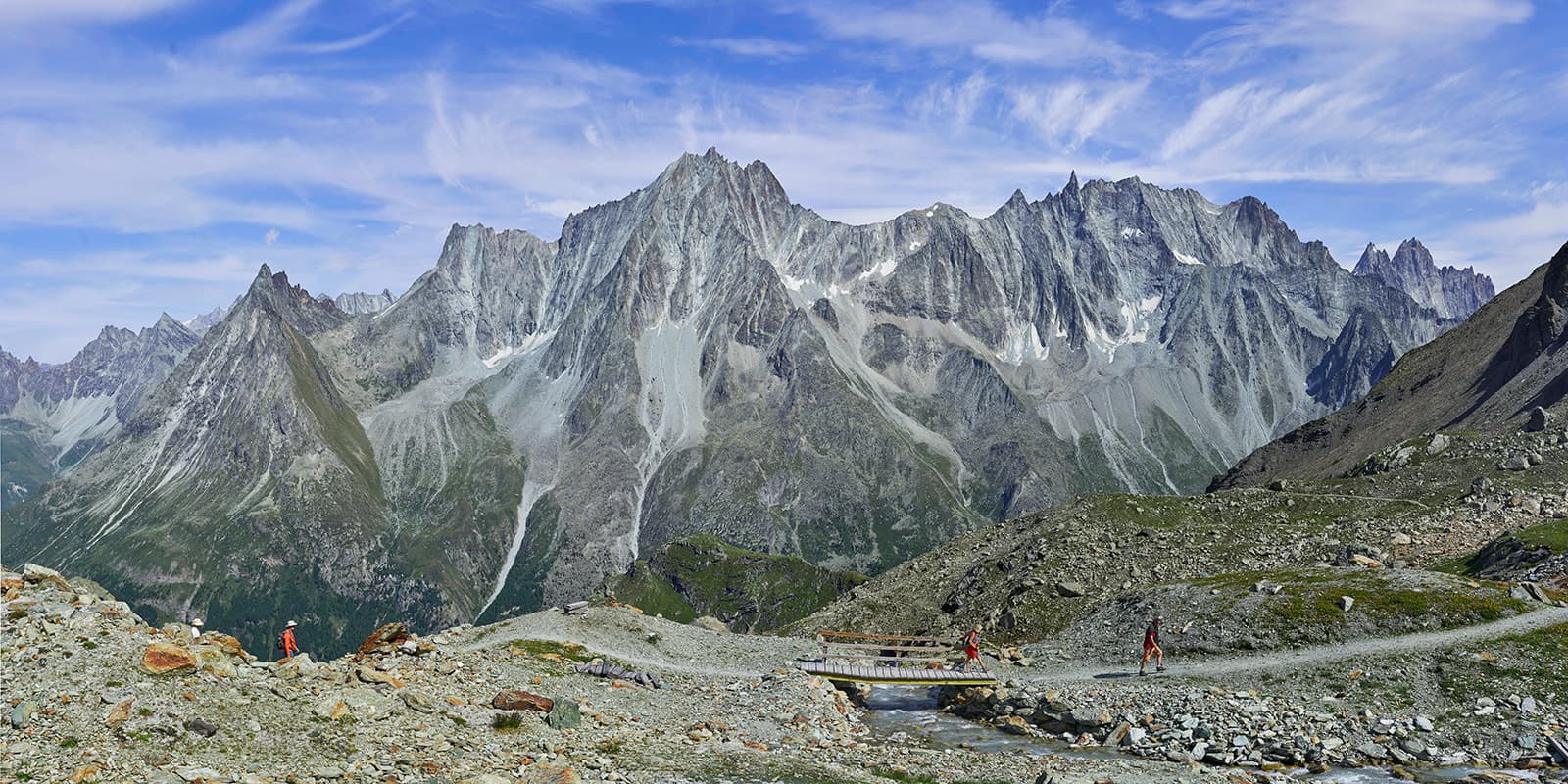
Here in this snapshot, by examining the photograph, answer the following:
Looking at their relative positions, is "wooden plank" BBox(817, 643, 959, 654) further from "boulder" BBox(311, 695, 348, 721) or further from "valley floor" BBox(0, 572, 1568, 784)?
"boulder" BBox(311, 695, 348, 721)

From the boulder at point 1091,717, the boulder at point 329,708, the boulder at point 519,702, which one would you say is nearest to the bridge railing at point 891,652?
the boulder at point 1091,717

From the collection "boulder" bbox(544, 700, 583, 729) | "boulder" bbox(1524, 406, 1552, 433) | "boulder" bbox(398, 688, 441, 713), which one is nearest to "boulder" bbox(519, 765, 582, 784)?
"boulder" bbox(544, 700, 583, 729)

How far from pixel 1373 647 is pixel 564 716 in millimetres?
44581

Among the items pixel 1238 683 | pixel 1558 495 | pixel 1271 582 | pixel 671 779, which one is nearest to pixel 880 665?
pixel 1238 683

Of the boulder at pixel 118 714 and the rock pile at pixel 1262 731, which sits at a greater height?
the boulder at pixel 118 714

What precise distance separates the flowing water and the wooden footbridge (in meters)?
1.72

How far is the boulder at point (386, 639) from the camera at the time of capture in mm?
50438

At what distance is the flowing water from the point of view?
131ft

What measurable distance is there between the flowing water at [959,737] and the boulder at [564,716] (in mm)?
17299

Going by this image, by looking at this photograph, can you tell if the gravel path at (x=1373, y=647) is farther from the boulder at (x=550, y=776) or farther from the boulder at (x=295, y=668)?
the boulder at (x=295, y=668)

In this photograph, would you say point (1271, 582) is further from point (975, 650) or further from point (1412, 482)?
point (1412, 482)

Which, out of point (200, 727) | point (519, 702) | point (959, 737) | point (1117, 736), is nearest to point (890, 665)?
point (959, 737)

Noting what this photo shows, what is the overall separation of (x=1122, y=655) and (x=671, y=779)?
1516 inches

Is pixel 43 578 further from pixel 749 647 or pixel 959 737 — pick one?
pixel 959 737
